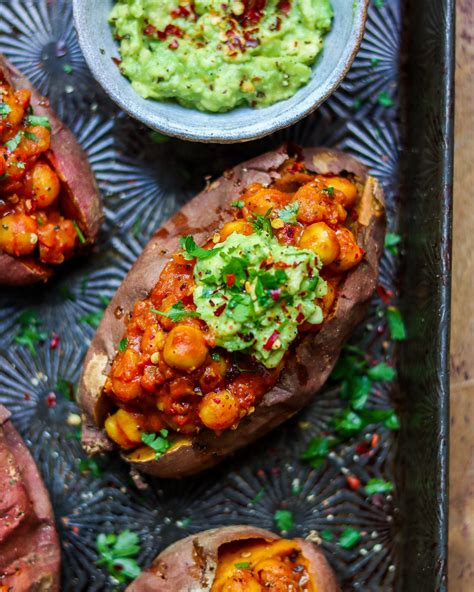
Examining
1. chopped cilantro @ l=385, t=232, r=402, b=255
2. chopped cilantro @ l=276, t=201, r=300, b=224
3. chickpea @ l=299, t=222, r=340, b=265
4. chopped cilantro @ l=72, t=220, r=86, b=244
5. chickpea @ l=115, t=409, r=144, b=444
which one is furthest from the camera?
chopped cilantro @ l=385, t=232, r=402, b=255

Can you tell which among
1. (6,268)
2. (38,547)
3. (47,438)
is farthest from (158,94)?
(38,547)

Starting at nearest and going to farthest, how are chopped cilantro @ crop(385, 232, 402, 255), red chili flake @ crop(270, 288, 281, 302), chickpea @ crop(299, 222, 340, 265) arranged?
red chili flake @ crop(270, 288, 281, 302), chickpea @ crop(299, 222, 340, 265), chopped cilantro @ crop(385, 232, 402, 255)

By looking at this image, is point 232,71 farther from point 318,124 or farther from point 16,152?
point 16,152

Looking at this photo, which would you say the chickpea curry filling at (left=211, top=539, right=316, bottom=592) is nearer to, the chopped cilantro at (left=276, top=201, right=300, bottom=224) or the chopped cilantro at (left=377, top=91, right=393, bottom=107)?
the chopped cilantro at (left=276, top=201, right=300, bottom=224)

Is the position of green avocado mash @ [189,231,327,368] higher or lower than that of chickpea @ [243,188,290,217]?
lower

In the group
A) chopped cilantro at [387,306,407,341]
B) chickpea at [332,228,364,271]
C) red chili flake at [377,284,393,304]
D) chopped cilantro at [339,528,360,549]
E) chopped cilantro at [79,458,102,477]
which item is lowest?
chopped cilantro at [339,528,360,549]

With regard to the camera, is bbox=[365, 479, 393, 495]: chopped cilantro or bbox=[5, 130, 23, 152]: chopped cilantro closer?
bbox=[5, 130, 23, 152]: chopped cilantro

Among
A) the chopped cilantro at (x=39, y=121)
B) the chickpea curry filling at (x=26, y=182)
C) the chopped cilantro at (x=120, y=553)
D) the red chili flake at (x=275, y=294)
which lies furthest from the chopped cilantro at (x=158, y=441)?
the chopped cilantro at (x=39, y=121)

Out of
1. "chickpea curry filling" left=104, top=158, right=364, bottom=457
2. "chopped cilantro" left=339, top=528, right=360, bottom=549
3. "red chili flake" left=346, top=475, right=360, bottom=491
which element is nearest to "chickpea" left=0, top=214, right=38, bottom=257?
"chickpea curry filling" left=104, top=158, right=364, bottom=457

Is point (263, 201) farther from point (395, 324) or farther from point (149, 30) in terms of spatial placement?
point (395, 324)
